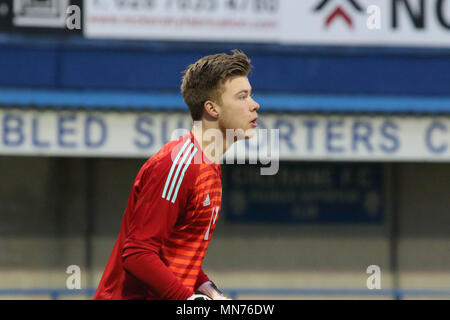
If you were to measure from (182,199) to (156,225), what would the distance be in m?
0.16

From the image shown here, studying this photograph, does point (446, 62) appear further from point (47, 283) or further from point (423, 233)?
point (47, 283)

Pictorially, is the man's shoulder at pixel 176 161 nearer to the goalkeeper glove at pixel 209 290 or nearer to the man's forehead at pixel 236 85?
the man's forehead at pixel 236 85

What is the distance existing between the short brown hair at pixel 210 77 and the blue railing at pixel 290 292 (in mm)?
7354

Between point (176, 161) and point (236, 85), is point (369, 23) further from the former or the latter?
point (176, 161)

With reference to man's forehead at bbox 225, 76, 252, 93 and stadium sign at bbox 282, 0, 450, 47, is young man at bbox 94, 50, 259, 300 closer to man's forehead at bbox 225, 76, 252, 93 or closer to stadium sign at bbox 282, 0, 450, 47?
man's forehead at bbox 225, 76, 252, 93

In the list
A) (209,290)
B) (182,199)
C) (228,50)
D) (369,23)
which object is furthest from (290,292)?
(182,199)

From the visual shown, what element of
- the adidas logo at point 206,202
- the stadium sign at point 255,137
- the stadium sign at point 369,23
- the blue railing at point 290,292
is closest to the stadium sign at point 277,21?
the stadium sign at point 369,23

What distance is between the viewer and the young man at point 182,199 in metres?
2.77

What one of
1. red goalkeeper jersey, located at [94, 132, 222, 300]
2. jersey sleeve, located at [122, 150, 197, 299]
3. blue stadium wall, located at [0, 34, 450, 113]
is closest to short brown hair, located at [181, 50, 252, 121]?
red goalkeeper jersey, located at [94, 132, 222, 300]

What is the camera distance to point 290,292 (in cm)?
1057

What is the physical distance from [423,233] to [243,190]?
2.96 metres

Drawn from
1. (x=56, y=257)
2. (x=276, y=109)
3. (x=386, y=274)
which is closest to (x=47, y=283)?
(x=56, y=257)

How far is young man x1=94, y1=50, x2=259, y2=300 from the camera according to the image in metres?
2.77

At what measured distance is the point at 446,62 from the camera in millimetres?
10648
